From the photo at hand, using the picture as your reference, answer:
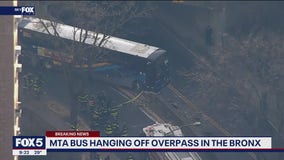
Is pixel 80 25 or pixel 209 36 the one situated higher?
pixel 80 25

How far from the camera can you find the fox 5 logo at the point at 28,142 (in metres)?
33.9

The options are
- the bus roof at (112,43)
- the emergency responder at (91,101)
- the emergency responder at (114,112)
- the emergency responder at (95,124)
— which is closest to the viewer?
the emergency responder at (95,124)

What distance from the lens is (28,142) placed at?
34.3 meters

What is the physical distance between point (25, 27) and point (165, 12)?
1908 cm

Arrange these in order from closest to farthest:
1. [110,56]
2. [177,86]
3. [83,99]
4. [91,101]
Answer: [83,99] → [91,101] → [110,56] → [177,86]

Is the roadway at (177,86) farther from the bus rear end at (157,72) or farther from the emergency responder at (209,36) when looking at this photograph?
the bus rear end at (157,72)

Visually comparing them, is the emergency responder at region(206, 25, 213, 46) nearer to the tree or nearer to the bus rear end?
the tree

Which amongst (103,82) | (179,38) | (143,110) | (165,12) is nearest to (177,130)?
(143,110)

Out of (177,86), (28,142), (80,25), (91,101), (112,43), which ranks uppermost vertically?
(80,25)

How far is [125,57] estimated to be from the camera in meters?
55.1

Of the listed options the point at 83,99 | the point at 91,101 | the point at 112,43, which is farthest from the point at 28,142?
the point at 112,43

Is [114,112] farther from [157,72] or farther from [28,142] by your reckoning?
[28,142]

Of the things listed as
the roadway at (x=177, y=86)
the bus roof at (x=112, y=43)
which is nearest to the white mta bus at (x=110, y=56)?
the bus roof at (x=112, y=43)

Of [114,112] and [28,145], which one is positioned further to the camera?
[114,112]
